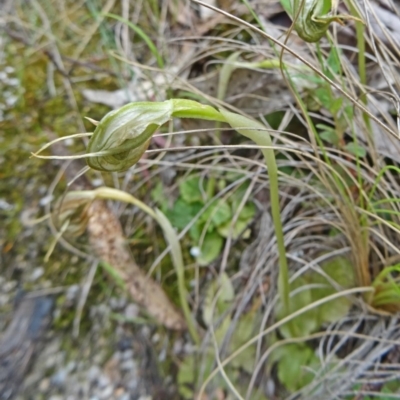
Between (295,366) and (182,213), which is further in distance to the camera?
(182,213)

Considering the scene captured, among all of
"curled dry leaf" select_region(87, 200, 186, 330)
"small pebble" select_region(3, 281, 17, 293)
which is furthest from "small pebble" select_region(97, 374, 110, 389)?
"small pebble" select_region(3, 281, 17, 293)

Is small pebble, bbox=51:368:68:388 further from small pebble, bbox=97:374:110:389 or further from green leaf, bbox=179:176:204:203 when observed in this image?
green leaf, bbox=179:176:204:203

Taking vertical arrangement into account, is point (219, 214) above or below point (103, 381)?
above

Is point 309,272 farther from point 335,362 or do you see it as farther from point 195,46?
point 195,46

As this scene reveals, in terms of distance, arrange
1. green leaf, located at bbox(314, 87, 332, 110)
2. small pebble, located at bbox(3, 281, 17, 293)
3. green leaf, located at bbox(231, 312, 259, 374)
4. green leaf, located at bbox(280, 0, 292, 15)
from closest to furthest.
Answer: green leaf, located at bbox(280, 0, 292, 15) < green leaf, located at bbox(314, 87, 332, 110) < green leaf, located at bbox(231, 312, 259, 374) < small pebble, located at bbox(3, 281, 17, 293)

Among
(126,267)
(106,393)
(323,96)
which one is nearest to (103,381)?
(106,393)

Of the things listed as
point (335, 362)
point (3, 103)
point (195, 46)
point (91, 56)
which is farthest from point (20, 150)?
point (335, 362)

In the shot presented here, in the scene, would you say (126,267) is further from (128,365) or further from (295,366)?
(295,366)
